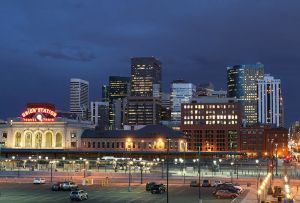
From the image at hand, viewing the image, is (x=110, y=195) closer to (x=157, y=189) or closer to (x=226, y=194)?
(x=157, y=189)

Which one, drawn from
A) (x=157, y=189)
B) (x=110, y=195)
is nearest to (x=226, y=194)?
(x=157, y=189)

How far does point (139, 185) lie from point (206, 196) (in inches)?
1003

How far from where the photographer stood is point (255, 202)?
74.8 m

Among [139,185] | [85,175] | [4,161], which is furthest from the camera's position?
[4,161]

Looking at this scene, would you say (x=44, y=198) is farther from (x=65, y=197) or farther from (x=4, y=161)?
(x=4, y=161)

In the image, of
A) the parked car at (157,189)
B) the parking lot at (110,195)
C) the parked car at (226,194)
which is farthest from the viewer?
the parked car at (157,189)

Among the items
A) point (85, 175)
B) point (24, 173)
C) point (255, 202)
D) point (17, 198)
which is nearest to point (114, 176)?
point (85, 175)

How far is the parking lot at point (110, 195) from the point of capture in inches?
3278

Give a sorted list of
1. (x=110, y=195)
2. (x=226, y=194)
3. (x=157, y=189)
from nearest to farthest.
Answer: (x=226, y=194) < (x=110, y=195) < (x=157, y=189)

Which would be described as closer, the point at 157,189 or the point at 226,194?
the point at 226,194

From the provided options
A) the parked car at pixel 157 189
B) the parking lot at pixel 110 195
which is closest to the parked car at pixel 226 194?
the parking lot at pixel 110 195

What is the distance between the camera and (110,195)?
92.0 m

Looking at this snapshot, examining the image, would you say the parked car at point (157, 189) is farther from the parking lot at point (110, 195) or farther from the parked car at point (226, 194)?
the parked car at point (226, 194)

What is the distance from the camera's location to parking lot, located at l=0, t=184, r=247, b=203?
8325cm
